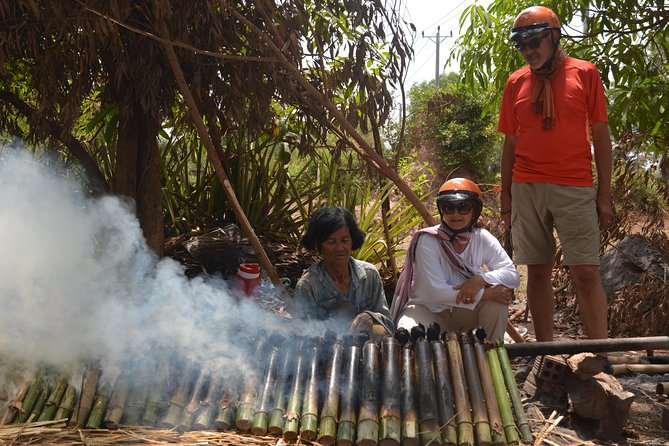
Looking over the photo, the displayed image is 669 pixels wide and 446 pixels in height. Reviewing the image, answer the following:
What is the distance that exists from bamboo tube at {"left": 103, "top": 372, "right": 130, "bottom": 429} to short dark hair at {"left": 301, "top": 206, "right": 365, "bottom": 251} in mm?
1466

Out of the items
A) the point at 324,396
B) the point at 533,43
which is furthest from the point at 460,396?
the point at 533,43

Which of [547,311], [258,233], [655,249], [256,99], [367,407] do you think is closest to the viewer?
[367,407]

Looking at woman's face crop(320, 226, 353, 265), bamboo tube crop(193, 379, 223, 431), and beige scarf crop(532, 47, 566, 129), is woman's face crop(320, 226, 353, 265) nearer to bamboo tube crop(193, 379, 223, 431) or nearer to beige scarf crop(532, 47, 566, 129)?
bamboo tube crop(193, 379, 223, 431)

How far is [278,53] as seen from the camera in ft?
12.9

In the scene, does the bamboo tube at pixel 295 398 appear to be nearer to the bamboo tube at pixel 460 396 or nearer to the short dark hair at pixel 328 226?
the bamboo tube at pixel 460 396

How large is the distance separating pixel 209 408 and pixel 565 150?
2.61 meters

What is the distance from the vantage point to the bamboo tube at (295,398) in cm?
290

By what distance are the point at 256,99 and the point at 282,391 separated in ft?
8.02

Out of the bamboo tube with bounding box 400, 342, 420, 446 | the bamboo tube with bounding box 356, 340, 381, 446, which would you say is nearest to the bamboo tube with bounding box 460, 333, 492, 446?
the bamboo tube with bounding box 400, 342, 420, 446

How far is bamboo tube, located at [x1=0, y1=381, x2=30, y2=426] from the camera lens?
288 cm

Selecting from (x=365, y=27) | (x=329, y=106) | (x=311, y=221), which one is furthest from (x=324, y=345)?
(x=365, y=27)

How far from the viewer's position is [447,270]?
4172 mm

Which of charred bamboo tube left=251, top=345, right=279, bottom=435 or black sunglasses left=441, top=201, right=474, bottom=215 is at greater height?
black sunglasses left=441, top=201, right=474, bottom=215

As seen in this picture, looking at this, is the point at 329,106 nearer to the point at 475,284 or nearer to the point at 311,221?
the point at 311,221
